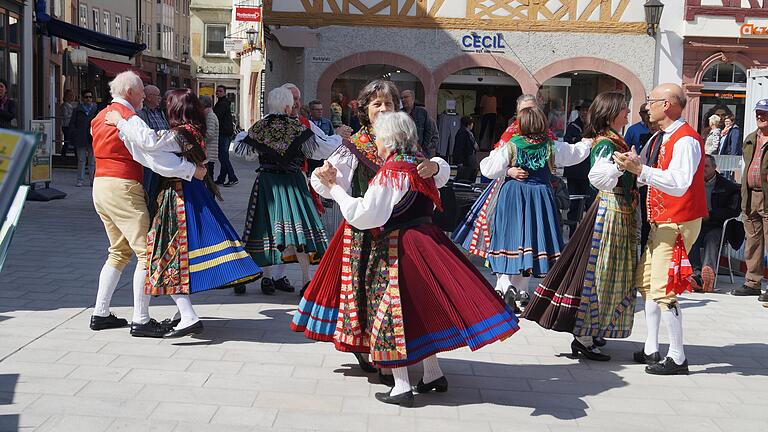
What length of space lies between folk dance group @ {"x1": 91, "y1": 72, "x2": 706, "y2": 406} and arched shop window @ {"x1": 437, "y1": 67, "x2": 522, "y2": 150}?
497 inches

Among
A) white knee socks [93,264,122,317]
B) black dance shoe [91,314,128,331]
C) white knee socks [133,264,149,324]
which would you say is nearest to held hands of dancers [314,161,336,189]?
white knee socks [133,264,149,324]

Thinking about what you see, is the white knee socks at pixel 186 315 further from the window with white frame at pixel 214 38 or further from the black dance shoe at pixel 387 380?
the window with white frame at pixel 214 38

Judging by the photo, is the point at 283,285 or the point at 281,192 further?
the point at 283,285

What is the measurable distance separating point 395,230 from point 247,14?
928 inches

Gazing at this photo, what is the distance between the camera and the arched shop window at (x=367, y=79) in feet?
64.8

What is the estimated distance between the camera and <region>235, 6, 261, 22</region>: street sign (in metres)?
26.3

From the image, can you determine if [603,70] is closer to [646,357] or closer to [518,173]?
[518,173]

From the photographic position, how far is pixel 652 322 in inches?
218

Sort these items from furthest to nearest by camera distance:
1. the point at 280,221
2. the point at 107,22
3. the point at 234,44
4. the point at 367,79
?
the point at 234,44, the point at 107,22, the point at 367,79, the point at 280,221

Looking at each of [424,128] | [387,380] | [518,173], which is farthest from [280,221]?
[424,128]

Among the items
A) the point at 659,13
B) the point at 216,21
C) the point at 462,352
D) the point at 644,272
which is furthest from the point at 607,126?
the point at 216,21

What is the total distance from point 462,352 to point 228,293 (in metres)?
2.48

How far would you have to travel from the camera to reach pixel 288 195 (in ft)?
23.8

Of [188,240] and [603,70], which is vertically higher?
[603,70]
